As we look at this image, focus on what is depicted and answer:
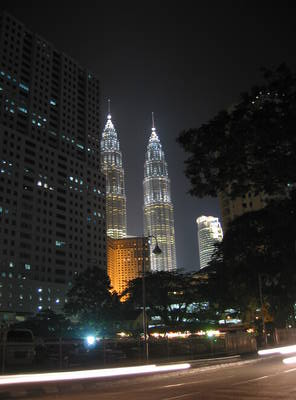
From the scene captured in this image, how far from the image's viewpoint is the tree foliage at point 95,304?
83.6 m

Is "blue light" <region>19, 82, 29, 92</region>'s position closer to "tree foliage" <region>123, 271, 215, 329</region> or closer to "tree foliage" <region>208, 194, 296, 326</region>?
"tree foliage" <region>123, 271, 215, 329</region>

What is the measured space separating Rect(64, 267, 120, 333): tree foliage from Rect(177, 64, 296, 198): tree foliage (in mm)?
65156

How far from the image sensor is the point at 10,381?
58.6 ft

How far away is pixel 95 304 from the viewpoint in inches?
3578

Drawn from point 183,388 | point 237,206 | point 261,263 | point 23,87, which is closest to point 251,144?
point 183,388

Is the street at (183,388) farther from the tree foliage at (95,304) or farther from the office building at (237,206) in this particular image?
the office building at (237,206)

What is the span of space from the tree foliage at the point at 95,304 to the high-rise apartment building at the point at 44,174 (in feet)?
122

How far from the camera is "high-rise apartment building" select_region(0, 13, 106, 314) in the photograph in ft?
431

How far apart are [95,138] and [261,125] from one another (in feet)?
541

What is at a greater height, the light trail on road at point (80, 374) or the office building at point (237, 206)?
the office building at point (237, 206)

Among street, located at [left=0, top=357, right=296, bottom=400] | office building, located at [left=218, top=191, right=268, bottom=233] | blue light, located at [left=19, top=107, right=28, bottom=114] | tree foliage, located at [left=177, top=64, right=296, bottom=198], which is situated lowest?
street, located at [left=0, top=357, right=296, bottom=400]

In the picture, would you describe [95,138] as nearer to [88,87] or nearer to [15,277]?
[88,87]

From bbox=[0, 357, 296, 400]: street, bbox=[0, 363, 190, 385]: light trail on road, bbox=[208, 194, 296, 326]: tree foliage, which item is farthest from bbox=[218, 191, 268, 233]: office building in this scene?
bbox=[0, 357, 296, 400]: street

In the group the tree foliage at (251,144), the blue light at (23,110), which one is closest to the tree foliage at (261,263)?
the tree foliage at (251,144)
